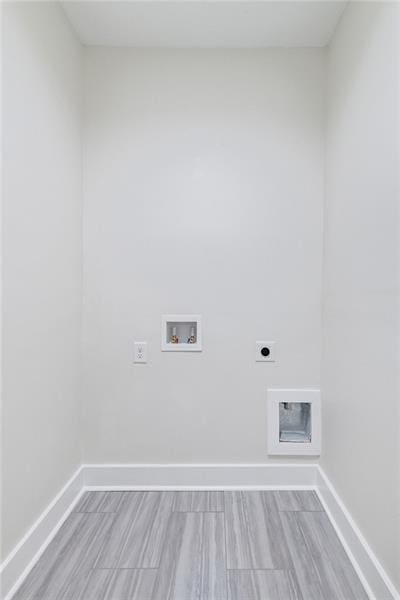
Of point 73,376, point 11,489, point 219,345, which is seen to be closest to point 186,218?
point 219,345

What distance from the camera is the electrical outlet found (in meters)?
2.03

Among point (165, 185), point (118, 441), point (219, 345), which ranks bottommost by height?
point (118, 441)

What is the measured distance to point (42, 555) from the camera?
151 centimetres

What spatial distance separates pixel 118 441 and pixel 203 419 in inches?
18.9

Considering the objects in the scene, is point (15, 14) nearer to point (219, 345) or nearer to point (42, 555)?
point (219, 345)

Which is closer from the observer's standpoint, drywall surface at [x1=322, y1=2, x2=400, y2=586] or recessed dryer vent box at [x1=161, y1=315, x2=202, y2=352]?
drywall surface at [x1=322, y1=2, x2=400, y2=586]

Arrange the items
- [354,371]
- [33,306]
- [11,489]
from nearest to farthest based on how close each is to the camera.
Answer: [11,489] < [33,306] < [354,371]

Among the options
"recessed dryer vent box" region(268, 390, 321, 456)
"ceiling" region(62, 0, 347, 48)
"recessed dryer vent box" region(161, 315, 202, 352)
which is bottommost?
"recessed dryer vent box" region(268, 390, 321, 456)

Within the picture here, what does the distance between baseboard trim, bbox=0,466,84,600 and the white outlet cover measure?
3.73 ft

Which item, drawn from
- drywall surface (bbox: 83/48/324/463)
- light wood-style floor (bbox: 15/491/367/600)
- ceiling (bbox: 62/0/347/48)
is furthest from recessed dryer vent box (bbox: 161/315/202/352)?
ceiling (bbox: 62/0/347/48)

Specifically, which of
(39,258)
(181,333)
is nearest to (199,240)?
(181,333)

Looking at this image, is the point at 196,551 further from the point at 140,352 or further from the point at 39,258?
the point at 39,258

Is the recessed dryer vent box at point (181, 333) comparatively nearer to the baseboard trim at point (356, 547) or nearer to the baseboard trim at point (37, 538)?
the baseboard trim at point (37, 538)

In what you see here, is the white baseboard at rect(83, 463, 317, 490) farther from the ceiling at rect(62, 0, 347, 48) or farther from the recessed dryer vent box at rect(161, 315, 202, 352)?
the ceiling at rect(62, 0, 347, 48)
